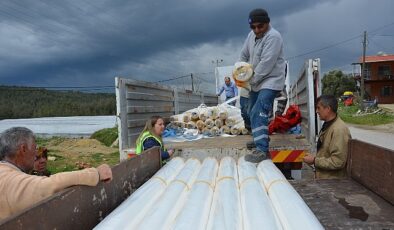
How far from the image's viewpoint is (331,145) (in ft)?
11.4

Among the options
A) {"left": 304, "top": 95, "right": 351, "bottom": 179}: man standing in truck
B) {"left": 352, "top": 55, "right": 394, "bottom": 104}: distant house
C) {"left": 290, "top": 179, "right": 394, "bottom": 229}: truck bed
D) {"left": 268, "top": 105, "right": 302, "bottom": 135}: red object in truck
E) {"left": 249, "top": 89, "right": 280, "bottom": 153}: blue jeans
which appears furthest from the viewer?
{"left": 352, "top": 55, "right": 394, "bottom": 104}: distant house

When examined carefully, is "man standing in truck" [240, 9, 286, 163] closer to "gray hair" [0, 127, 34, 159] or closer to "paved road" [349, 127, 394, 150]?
"gray hair" [0, 127, 34, 159]

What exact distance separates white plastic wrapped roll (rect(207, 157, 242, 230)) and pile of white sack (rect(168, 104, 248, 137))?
3.31m

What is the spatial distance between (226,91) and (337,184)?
28.2ft

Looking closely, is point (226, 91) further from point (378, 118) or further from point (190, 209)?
point (378, 118)

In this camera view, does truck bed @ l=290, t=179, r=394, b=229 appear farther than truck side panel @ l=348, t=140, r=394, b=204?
No

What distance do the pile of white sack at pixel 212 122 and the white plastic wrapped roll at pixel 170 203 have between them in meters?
3.27

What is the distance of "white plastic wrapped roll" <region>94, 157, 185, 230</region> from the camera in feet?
6.40

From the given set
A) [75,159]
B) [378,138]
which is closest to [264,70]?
[75,159]

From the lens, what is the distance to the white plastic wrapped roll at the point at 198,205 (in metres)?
1.95

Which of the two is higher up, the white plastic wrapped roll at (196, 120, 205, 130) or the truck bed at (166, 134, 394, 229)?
the white plastic wrapped roll at (196, 120, 205, 130)

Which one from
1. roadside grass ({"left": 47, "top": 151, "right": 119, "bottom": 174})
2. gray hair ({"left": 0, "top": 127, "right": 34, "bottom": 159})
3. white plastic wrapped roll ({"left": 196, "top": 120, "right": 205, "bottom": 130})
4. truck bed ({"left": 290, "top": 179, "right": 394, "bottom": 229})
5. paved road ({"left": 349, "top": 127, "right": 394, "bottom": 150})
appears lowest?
paved road ({"left": 349, "top": 127, "right": 394, "bottom": 150})

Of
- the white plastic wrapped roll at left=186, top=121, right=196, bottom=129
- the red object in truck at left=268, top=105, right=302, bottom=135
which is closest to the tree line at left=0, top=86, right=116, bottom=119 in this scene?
the white plastic wrapped roll at left=186, top=121, right=196, bottom=129

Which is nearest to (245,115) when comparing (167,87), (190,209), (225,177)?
(167,87)
